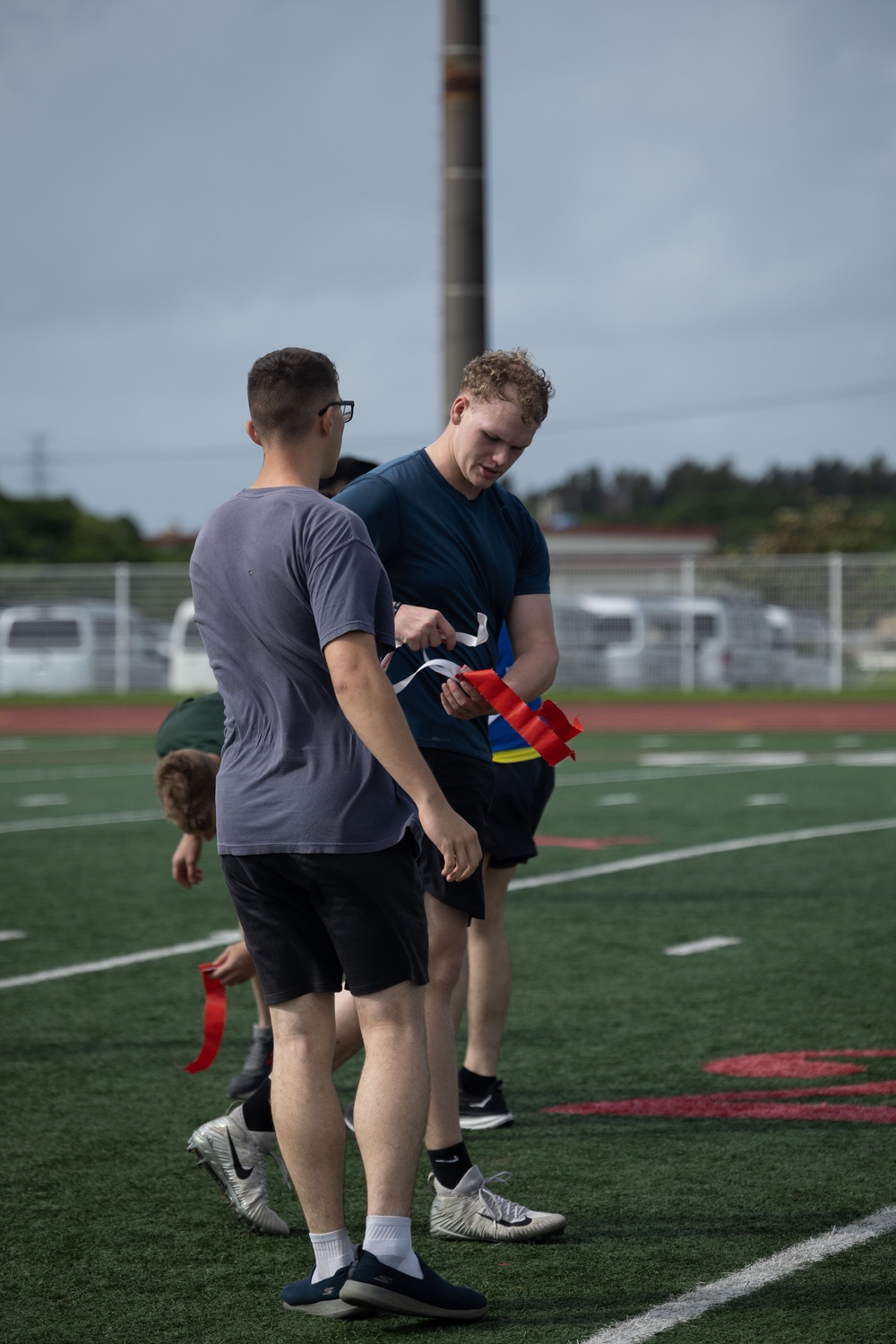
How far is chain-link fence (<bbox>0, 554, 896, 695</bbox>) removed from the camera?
2500cm

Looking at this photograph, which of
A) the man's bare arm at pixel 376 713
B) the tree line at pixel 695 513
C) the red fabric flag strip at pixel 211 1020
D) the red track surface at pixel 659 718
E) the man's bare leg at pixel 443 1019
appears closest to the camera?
the man's bare arm at pixel 376 713

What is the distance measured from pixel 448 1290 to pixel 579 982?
3.32 metres

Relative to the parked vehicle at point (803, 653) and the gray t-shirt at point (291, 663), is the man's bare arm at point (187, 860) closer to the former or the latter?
the gray t-shirt at point (291, 663)

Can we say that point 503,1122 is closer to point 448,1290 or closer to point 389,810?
point 448,1290

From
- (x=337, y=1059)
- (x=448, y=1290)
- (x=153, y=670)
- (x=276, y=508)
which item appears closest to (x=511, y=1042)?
(x=337, y=1059)

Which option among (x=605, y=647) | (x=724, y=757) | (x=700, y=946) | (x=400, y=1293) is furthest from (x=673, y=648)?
(x=400, y=1293)

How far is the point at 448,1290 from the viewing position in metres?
3.22

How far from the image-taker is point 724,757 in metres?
16.8

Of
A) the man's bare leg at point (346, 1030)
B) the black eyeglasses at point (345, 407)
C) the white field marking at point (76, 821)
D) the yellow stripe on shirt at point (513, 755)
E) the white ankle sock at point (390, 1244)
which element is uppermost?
the black eyeglasses at point (345, 407)

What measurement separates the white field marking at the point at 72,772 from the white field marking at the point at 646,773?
416 centimetres

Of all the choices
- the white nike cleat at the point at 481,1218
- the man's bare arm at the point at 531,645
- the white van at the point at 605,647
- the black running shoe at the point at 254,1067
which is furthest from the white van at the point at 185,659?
the white nike cleat at the point at 481,1218

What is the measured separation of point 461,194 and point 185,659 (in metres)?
14.6

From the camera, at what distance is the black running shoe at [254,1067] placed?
16.3 feet

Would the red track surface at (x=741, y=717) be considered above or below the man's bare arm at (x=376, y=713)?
below
